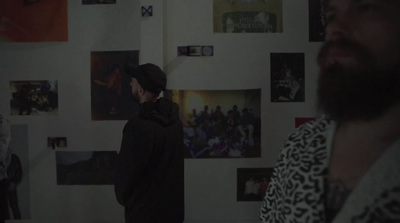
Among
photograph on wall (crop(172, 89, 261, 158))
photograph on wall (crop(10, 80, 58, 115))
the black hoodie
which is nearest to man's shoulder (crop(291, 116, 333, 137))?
the black hoodie

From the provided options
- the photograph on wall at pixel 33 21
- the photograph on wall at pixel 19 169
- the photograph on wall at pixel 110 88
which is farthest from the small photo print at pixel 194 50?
the photograph on wall at pixel 19 169

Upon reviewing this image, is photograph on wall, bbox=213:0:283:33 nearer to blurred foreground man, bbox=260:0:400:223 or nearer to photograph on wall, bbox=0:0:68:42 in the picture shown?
photograph on wall, bbox=0:0:68:42

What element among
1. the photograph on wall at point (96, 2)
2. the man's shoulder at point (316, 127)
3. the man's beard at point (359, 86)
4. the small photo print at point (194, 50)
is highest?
the photograph on wall at point (96, 2)

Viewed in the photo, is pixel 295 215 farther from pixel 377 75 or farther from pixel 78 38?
pixel 78 38

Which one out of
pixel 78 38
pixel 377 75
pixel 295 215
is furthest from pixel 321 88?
pixel 78 38

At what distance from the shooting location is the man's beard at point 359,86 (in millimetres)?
480

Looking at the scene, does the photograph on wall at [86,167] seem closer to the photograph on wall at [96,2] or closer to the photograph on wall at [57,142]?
the photograph on wall at [57,142]

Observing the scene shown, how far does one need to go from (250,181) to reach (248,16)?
104cm

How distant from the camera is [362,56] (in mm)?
479

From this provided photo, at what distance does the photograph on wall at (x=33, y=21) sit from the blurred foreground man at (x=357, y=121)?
75.9 inches

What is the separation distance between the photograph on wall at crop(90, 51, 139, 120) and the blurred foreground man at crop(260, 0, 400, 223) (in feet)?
5.37

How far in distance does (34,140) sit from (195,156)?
1.07 meters

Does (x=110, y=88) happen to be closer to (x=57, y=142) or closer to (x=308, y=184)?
(x=57, y=142)

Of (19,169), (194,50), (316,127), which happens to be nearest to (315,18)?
(194,50)
